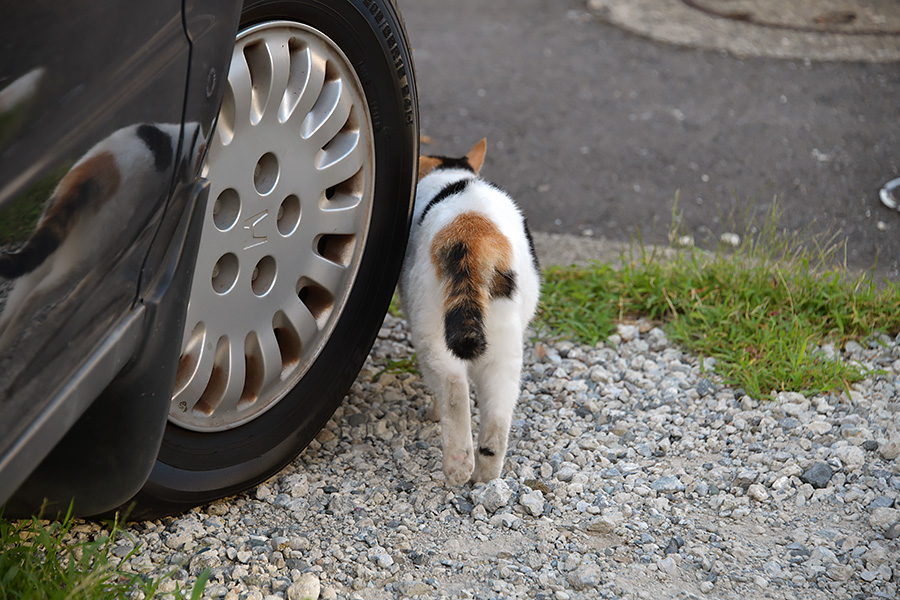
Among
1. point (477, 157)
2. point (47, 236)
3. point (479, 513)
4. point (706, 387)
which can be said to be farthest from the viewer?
point (477, 157)

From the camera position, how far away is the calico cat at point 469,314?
8.71 feet

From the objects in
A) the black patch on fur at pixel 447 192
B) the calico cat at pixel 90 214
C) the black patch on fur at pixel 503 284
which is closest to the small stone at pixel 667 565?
the black patch on fur at pixel 503 284

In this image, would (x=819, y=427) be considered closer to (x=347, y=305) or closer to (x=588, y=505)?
(x=588, y=505)

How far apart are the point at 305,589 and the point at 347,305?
0.92m

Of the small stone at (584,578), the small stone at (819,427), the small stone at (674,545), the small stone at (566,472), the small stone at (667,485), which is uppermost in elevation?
the small stone at (584,578)

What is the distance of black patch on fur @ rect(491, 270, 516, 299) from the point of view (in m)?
2.70

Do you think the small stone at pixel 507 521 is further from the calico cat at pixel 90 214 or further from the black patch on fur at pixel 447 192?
the calico cat at pixel 90 214

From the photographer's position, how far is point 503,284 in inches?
107

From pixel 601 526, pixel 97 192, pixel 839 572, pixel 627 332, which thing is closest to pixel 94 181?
pixel 97 192

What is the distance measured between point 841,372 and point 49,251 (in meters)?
2.84

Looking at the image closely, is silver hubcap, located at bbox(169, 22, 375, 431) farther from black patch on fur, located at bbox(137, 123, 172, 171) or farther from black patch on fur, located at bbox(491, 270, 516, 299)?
black patch on fur, located at bbox(491, 270, 516, 299)

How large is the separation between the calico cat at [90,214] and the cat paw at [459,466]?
1.31 metres

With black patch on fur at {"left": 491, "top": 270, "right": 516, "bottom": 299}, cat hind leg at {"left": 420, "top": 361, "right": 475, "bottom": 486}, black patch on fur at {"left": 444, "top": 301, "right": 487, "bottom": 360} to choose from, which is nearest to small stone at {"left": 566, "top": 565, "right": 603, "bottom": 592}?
cat hind leg at {"left": 420, "top": 361, "right": 475, "bottom": 486}

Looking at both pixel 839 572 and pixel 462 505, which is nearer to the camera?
pixel 839 572
